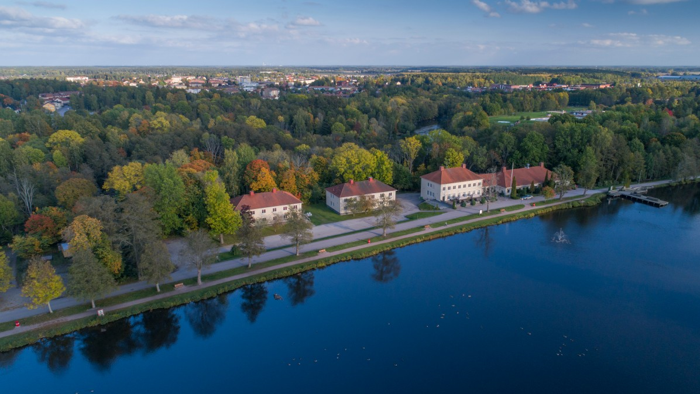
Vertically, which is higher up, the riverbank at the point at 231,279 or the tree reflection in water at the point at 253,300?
the riverbank at the point at 231,279

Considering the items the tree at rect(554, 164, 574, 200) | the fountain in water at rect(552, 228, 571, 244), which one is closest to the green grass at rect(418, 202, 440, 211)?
the fountain in water at rect(552, 228, 571, 244)

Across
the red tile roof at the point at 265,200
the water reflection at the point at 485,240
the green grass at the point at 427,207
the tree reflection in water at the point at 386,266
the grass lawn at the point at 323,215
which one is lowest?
the tree reflection in water at the point at 386,266

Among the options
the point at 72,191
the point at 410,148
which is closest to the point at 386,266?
the point at 410,148

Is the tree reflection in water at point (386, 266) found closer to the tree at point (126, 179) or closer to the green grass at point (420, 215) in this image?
the green grass at point (420, 215)

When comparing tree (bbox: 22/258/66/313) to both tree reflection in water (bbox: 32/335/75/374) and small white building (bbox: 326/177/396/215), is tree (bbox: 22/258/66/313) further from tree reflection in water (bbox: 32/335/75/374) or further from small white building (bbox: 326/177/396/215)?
small white building (bbox: 326/177/396/215)

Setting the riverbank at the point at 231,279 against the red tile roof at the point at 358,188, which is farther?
the red tile roof at the point at 358,188

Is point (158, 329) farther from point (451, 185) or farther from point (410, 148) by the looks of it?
point (410, 148)

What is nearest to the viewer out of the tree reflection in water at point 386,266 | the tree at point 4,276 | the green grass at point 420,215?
the tree at point 4,276

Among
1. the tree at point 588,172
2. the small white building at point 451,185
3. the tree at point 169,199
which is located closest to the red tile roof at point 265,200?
the tree at point 169,199
